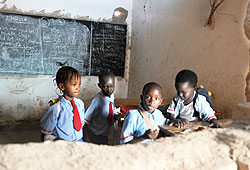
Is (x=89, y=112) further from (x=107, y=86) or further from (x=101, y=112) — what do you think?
(x=107, y=86)

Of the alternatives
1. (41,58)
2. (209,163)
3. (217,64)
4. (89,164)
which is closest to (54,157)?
(89,164)

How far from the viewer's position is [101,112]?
2561 mm

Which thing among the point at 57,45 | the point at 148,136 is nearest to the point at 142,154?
the point at 148,136

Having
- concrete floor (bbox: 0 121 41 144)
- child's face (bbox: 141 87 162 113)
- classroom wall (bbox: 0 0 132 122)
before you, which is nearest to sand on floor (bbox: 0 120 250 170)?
child's face (bbox: 141 87 162 113)

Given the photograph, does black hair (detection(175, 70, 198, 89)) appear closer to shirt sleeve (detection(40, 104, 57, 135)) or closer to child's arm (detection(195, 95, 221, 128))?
child's arm (detection(195, 95, 221, 128))

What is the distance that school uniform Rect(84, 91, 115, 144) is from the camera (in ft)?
8.29

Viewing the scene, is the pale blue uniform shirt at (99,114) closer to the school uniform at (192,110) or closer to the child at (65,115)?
the child at (65,115)

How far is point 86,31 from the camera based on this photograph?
5.09m

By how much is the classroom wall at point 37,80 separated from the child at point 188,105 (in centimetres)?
295

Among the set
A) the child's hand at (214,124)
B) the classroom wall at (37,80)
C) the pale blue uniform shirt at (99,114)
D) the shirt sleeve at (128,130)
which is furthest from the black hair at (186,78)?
the classroom wall at (37,80)

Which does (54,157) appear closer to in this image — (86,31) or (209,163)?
(209,163)

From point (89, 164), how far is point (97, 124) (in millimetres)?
1745

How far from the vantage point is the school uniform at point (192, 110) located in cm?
227

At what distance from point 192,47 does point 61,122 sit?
8.11ft
